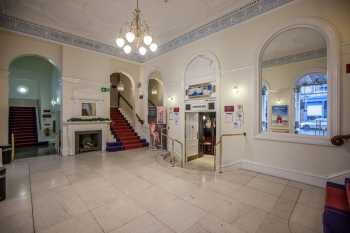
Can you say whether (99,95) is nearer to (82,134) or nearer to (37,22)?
(82,134)

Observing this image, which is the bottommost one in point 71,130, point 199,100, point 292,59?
point 71,130

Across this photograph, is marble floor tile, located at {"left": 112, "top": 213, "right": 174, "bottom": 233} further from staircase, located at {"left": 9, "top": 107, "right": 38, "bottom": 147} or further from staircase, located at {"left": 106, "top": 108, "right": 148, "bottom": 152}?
staircase, located at {"left": 9, "top": 107, "right": 38, "bottom": 147}

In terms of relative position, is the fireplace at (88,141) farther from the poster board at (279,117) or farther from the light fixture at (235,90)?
the poster board at (279,117)

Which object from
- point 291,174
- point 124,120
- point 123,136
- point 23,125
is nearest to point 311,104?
point 291,174

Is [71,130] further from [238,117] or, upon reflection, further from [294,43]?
[294,43]

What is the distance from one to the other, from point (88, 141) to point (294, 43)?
8680 mm

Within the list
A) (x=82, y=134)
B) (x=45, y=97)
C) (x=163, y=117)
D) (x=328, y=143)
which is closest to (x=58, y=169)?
(x=82, y=134)

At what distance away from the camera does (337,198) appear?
2.41 m

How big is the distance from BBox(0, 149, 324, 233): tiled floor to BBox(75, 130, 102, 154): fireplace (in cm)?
231

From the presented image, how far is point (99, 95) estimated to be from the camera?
7.74 meters

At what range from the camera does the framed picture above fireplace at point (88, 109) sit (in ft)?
24.0

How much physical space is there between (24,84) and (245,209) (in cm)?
1492

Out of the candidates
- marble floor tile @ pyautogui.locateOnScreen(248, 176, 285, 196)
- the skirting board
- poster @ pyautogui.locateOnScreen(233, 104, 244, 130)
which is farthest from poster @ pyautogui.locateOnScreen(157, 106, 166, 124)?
marble floor tile @ pyautogui.locateOnScreen(248, 176, 285, 196)

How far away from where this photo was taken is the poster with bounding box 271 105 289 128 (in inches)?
198
